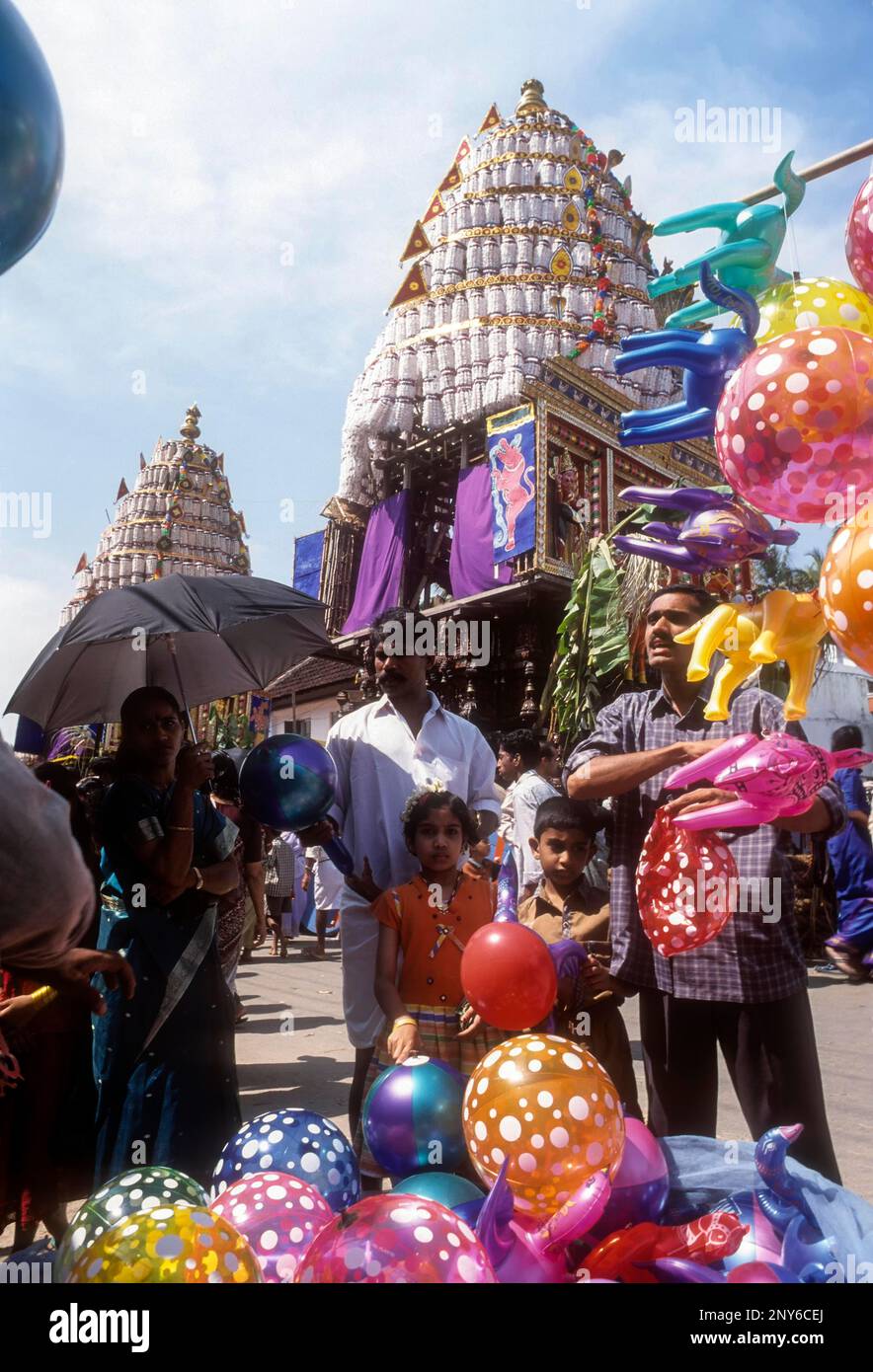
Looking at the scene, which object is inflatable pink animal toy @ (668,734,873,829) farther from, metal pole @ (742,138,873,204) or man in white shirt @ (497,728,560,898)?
man in white shirt @ (497,728,560,898)

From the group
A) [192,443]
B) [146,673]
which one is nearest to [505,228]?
[146,673]

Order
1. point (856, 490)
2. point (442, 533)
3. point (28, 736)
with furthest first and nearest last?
point (442, 533) < point (28, 736) < point (856, 490)

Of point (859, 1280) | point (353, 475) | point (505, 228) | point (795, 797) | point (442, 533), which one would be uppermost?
point (505, 228)

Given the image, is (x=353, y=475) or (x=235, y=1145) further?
(x=353, y=475)

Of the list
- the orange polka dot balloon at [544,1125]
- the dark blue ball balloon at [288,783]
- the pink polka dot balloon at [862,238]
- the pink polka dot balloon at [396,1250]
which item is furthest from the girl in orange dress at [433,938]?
the pink polka dot balloon at [862,238]

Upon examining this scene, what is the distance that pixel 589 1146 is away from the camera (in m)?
1.81

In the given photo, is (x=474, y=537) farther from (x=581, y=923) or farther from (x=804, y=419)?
(x=804, y=419)

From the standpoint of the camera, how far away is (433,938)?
9.19 feet

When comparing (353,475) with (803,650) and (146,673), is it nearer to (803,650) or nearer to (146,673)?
(146,673)

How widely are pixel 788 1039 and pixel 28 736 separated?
508cm

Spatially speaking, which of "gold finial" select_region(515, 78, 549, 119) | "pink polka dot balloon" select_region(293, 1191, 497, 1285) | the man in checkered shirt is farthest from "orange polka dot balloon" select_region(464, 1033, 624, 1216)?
"gold finial" select_region(515, 78, 549, 119)

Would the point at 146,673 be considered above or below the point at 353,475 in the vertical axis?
below

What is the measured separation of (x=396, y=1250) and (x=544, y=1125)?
0.41 m
